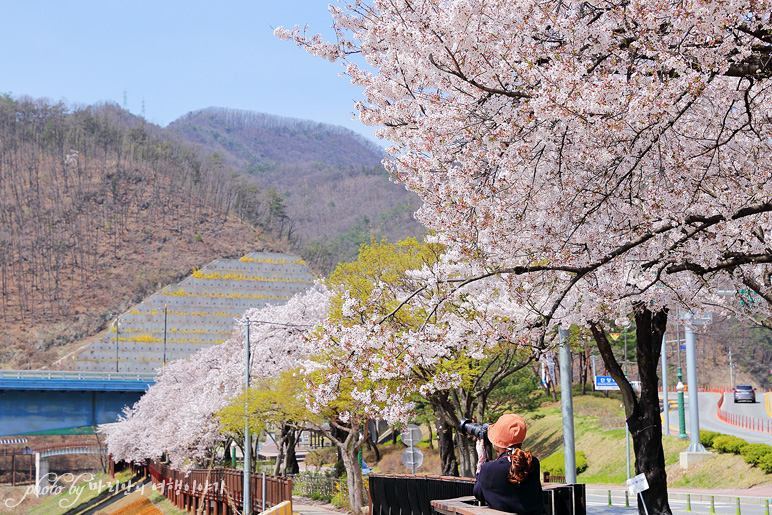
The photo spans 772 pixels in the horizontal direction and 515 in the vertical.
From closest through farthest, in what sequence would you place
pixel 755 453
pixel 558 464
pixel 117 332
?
pixel 755 453, pixel 558 464, pixel 117 332

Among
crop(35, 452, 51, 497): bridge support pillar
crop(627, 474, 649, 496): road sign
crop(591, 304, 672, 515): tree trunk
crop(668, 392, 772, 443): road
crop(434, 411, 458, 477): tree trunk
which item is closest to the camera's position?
crop(627, 474, 649, 496): road sign

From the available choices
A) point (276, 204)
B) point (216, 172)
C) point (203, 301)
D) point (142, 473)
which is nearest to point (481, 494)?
point (142, 473)

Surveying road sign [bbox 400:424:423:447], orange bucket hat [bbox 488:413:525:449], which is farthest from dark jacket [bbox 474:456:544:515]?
road sign [bbox 400:424:423:447]

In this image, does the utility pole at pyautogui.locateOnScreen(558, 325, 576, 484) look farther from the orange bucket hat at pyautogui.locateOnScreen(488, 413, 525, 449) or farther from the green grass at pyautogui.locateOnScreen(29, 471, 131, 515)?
A: the green grass at pyautogui.locateOnScreen(29, 471, 131, 515)

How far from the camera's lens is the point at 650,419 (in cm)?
1348

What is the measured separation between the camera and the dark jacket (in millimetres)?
5699

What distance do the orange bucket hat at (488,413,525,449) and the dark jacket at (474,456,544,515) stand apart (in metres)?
0.13

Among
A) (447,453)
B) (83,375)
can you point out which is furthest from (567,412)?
(83,375)

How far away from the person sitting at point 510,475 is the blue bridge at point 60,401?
62.3 meters

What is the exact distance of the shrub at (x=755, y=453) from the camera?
97.7 feet

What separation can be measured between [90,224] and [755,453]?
12488 centimetres

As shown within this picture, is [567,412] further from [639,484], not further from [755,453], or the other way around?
[755,453]

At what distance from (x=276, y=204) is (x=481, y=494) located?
16082cm

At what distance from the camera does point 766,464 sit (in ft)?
95.6
